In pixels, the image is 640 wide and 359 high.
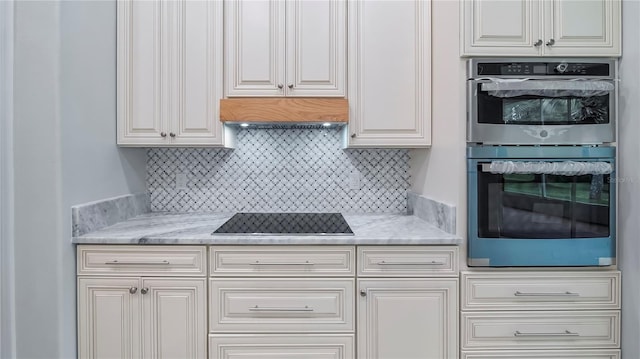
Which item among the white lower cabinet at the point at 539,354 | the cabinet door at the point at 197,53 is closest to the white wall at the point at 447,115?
the white lower cabinet at the point at 539,354

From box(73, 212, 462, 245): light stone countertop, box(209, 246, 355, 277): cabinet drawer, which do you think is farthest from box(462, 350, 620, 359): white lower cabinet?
box(209, 246, 355, 277): cabinet drawer

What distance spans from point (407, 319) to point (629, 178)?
1.09 metres

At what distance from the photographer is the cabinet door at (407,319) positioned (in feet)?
5.14

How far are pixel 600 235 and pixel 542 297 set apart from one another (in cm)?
36

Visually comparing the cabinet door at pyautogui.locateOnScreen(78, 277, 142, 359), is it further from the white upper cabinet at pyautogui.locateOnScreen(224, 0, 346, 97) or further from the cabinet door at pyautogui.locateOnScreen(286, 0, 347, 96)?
the cabinet door at pyautogui.locateOnScreen(286, 0, 347, 96)

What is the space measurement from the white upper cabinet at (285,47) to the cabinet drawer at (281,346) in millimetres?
1124

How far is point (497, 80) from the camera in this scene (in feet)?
5.11

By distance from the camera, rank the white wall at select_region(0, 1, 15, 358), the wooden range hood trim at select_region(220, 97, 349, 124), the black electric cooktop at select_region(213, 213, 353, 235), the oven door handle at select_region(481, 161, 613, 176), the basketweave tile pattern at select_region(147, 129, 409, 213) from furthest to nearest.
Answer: the basketweave tile pattern at select_region(147, 129, 409, 213) → the wooden range hood trim at select_region(220, 97, 349, 124) → the black electric cooktop at select_region(213, 213, 353, 235) → the oven door handle at select_region(481, 161, 613, 176) → the white wall at select_region(0, 1, 15, 358)

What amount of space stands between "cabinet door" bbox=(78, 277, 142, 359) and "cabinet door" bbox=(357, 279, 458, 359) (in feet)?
3.12

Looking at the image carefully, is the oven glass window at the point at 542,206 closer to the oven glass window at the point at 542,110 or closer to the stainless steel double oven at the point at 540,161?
the stainless steel double oven at the point at 540,161

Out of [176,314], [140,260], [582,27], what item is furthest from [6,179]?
[582,27]

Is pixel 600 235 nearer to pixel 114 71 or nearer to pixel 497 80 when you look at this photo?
pixel 497 80

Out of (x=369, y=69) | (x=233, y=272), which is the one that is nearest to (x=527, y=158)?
(x=369, y=69)

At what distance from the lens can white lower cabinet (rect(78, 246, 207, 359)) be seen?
155cm
